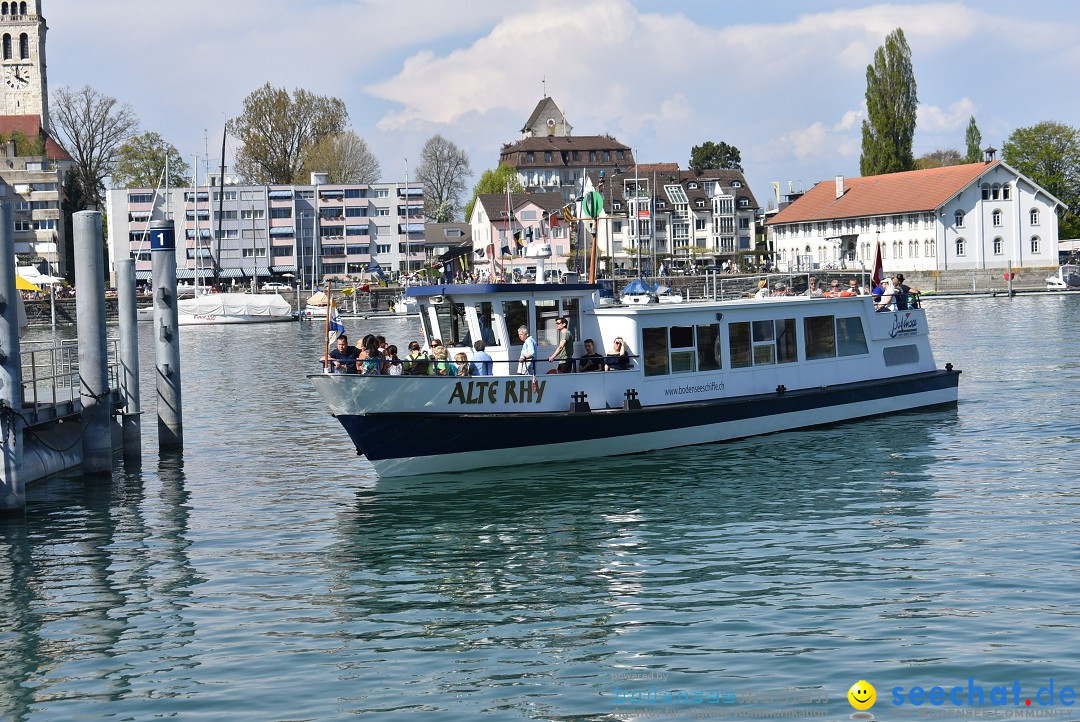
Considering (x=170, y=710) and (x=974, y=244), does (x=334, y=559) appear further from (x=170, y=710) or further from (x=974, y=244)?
(x=974, y=244)

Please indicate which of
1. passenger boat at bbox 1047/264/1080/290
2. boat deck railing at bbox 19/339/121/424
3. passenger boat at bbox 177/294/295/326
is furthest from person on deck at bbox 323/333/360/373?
passenger boat at bbox 1047/264/1080/290

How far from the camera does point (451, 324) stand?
25.3 m

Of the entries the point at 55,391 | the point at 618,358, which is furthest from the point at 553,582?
the point at 55,391

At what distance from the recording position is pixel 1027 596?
49.0 ft

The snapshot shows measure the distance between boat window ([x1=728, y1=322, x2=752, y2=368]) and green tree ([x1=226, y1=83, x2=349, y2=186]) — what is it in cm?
11656

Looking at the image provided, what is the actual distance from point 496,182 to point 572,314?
13956 centimetres

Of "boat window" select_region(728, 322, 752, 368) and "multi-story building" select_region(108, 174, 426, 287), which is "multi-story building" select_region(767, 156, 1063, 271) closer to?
"multi-story building" select_region(108, 174, 426, 287)

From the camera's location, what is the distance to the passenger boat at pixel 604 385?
23.5 metres

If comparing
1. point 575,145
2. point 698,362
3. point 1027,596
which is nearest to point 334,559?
point 1027,596

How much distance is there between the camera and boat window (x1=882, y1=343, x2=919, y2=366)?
103 ft

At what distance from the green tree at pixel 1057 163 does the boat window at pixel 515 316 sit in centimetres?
12156

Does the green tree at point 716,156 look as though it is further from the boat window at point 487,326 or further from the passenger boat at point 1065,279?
the boat window at point 487,326

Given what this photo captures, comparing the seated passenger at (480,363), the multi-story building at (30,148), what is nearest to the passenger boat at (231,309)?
the multi-story building at (30,148)

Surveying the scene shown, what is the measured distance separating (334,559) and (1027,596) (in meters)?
9.07
